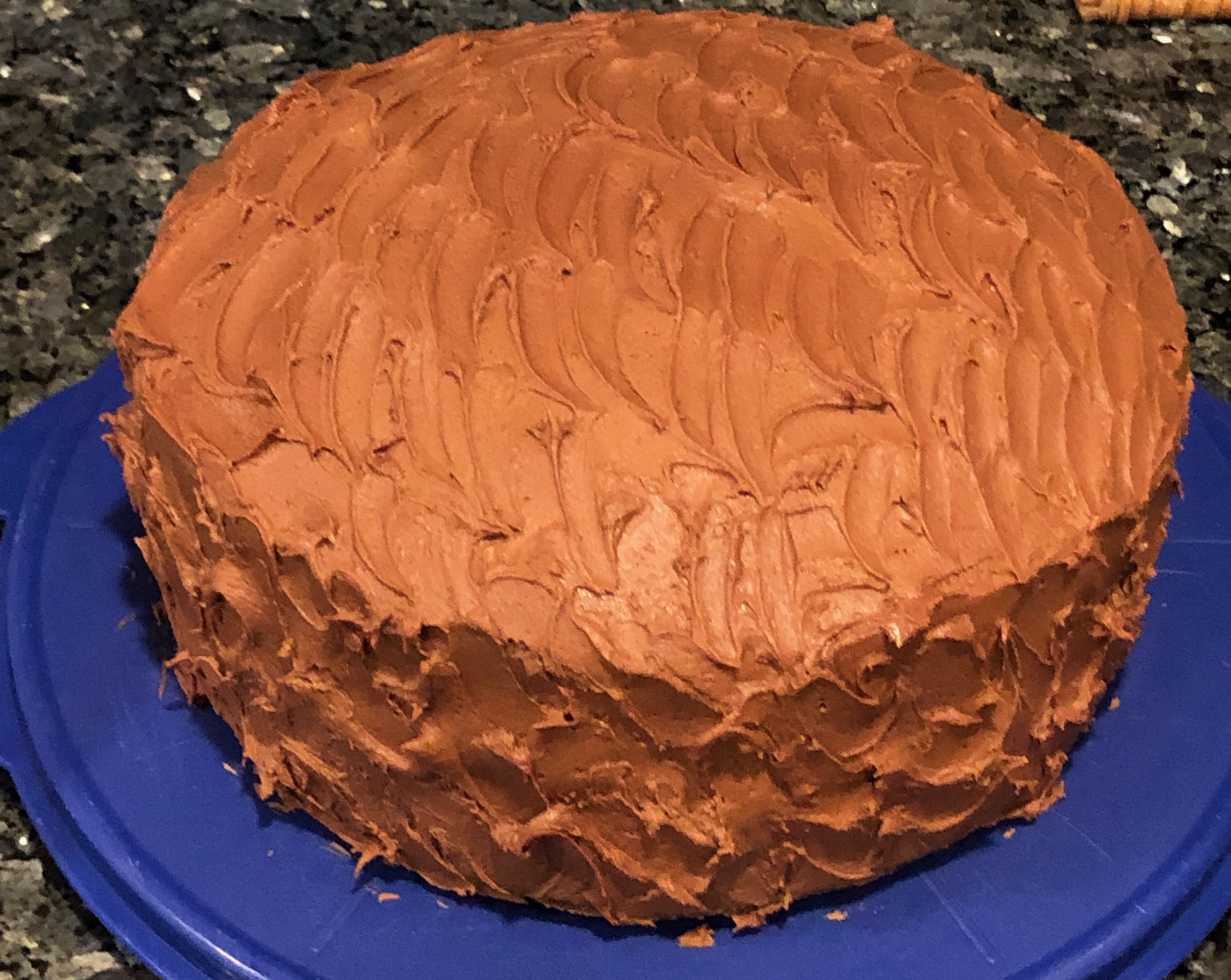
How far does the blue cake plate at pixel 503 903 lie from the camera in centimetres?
119

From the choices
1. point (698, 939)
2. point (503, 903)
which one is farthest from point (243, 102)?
point (698, 939)

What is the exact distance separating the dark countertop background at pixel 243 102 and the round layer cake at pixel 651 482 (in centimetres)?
80

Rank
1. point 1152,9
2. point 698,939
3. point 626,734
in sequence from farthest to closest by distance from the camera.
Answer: point 1152,9, point 698,939, point 626,734

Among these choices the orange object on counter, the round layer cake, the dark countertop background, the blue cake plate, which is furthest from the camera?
the orange object on counter

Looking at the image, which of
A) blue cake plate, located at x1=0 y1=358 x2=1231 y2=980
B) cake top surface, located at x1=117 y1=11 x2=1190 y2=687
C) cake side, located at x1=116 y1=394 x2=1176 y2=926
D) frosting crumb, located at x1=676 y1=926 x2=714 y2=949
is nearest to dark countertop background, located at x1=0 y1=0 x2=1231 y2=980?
blue cake plate, located at x1=0 y1=358 x2=1231 y2=980

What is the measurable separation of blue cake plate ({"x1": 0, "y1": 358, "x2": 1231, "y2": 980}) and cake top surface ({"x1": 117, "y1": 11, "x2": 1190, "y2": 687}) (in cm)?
35

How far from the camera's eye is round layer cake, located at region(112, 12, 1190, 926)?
1.02 m

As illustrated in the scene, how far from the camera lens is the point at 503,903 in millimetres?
1226

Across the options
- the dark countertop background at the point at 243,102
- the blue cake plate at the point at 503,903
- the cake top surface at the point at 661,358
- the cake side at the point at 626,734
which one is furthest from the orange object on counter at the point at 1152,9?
the cake side at the point at 626,734

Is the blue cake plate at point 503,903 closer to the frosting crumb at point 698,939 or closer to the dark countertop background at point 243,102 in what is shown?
the frosting crumb at point 698,939

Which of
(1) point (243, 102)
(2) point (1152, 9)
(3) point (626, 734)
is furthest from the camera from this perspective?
(2) point (1152, 9)

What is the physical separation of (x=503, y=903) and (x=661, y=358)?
56 centimetres

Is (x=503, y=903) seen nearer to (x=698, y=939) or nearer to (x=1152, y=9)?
(x=698, y=939)

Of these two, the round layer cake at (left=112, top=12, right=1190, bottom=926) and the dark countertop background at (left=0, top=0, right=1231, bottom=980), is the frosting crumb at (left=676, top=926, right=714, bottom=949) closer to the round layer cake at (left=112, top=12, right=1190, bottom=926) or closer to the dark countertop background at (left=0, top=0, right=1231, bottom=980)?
the round layer cake at (left=112, top=12, right=1190, bottom=926)
